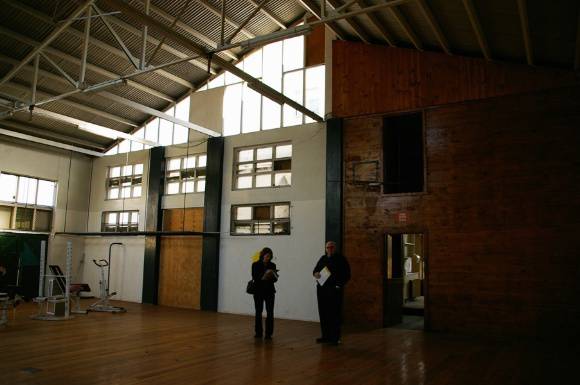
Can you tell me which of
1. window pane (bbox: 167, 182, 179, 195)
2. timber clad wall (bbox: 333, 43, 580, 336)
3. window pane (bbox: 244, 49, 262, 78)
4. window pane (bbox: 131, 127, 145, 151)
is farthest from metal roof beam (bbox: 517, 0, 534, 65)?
window pane (bbox: 131, 127, 145, 151)

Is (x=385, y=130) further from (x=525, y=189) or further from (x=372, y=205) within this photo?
(x=525, y=189)

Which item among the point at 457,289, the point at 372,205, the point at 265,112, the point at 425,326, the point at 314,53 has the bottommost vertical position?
the point at 425,326

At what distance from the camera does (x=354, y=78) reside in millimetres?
9922

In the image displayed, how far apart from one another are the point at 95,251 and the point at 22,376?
10.2 m

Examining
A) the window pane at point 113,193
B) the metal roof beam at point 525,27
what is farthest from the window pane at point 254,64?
the metal roof beam at point 525,27

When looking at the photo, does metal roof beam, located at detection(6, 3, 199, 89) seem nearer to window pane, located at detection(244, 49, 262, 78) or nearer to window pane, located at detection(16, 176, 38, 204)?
window pane, located at detection(244, 49, 262, 78)

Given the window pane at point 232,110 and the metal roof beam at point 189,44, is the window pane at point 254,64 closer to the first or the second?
the window pane at point 232,110

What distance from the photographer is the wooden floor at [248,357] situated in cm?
472

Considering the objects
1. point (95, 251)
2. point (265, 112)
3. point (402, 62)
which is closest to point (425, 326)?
point (402, 62)

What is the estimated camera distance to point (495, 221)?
26.8 ft

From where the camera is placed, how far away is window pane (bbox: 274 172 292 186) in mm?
10746

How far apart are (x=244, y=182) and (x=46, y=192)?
6667mm

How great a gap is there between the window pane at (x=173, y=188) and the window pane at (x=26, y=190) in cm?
409

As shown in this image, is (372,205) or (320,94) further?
(320,94)
